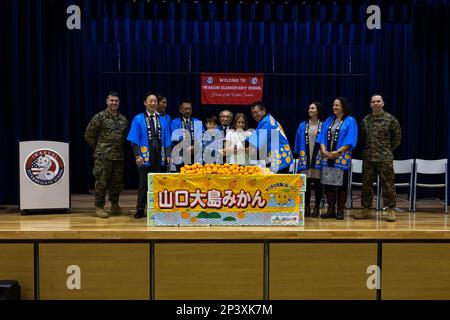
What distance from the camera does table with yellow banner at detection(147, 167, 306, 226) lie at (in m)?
3.87

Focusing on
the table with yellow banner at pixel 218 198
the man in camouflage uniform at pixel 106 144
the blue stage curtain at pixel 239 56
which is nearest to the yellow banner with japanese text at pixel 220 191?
the table with yellow banner at pixel 218 198

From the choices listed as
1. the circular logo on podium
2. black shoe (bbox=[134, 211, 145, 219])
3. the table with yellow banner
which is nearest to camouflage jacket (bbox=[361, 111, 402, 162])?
the table with yellow banner

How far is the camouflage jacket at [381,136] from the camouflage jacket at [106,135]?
2593 millimetres

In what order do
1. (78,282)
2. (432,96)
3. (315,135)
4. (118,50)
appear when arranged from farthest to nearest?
(118,50) < (432,96) < (315,135) < (78,282)

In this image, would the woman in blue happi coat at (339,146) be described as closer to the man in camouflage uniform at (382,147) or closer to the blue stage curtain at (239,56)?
the man in camouflage uniform at (382,147)

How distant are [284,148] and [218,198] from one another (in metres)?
1.07

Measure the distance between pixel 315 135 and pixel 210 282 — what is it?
197 centimetres

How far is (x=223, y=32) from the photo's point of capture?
7875mm

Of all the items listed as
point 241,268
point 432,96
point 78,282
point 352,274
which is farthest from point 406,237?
point 432,96

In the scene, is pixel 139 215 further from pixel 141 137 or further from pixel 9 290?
pixel 9 290

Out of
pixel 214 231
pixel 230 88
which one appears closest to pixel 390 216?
pixel 214 231

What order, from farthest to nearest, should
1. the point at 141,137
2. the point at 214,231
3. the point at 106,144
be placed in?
the point at 106,144, the point at 141,137, the point at 214,231

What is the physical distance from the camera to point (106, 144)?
4.66 meters

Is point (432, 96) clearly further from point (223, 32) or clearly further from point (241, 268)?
point (241, 268)
